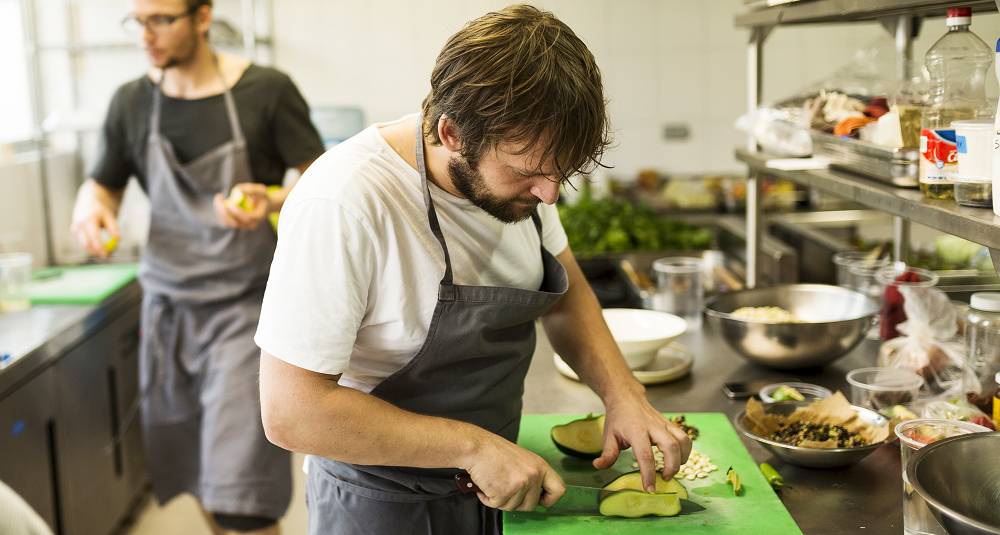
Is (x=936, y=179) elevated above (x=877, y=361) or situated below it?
above

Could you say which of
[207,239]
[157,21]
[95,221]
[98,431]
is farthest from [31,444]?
[157,21]

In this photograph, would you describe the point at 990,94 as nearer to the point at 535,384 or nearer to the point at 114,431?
the point at 535,384

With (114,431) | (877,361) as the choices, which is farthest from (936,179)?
(114,431)

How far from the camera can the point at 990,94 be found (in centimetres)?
174

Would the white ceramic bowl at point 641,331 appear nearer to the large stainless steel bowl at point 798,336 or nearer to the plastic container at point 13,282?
the large stainless steel bowl at point 798,336

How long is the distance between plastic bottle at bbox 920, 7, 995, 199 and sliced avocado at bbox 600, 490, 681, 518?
65 centimetres

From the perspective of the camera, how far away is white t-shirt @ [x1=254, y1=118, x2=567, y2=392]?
1311 mm

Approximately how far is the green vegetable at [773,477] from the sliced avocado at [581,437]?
10.7 inches

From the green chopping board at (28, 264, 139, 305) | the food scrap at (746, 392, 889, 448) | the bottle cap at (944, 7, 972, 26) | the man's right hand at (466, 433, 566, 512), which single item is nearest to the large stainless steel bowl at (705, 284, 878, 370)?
the food scrap at (746, 392, 889, 448)

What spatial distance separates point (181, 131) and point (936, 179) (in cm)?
201

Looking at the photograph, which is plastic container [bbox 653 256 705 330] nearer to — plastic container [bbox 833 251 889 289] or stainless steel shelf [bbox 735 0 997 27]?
plastic container [bbox 833 251 889 289]

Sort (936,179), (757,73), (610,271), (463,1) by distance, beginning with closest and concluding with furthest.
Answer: (936,179), (757,73), (610,271), (463,1)

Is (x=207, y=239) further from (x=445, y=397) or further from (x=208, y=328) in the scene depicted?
(x=445, y=397)

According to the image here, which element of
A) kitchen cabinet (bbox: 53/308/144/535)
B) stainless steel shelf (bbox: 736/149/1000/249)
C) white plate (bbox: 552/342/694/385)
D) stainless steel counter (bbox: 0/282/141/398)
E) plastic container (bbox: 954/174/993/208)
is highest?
plastic container (bbox: 954/174/993/208)
